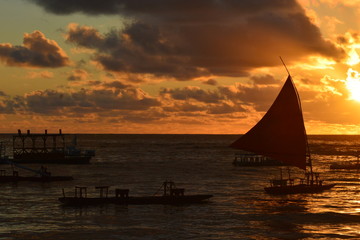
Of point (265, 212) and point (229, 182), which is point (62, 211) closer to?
point (265, 212)

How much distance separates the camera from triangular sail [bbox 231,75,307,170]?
61.5 meters

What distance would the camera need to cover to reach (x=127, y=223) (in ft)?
162

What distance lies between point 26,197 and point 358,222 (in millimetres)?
38531

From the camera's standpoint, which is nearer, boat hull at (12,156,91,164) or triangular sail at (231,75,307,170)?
triangular sail at (231,75,307,170)

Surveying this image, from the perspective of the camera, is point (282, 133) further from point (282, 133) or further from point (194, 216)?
point (194, 216)

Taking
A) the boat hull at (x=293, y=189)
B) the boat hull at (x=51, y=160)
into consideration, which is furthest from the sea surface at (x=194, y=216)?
the boat hull at (x=51, y=160)

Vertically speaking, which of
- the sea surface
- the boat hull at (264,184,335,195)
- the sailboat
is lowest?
the sea surface

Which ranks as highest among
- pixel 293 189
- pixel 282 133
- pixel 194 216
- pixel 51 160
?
pixel 282 133

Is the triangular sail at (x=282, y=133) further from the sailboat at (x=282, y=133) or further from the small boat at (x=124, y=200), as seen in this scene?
the small boat at (x=124, y=200)

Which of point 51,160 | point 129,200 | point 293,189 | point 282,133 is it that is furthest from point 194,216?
point 51,160

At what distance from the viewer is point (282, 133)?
6250cm

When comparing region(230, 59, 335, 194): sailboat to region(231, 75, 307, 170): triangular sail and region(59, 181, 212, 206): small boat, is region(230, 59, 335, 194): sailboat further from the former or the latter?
region(59, 181, 212, 206): small boat

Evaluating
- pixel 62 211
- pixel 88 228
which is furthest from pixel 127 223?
pixel 62 211

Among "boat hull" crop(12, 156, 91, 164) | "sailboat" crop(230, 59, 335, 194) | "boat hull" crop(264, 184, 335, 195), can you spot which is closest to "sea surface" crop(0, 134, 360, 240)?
"boat hull" crop(264, 184, 335, 195)
